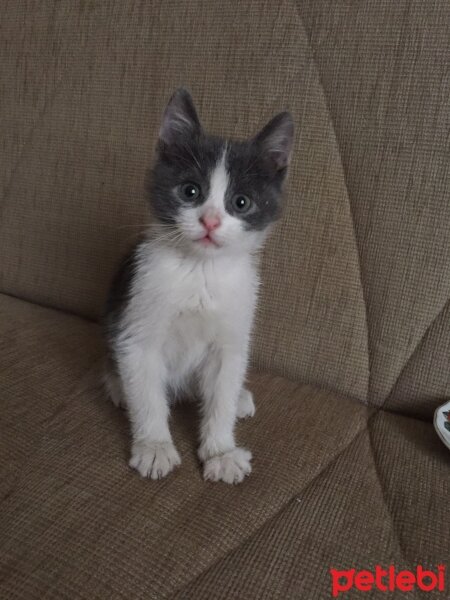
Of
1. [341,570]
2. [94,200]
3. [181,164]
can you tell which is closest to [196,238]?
[181,164]

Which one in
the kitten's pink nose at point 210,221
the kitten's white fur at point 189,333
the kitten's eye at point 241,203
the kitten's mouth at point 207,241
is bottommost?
the kitten's white fur at point 189,333

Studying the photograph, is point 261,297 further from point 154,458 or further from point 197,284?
point 154,458

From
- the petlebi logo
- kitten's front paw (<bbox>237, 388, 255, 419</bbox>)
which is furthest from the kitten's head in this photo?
the petlebi logo

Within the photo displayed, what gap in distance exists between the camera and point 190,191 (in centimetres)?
98

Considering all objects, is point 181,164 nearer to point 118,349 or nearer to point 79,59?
point 118,349

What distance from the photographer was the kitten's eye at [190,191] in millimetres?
971

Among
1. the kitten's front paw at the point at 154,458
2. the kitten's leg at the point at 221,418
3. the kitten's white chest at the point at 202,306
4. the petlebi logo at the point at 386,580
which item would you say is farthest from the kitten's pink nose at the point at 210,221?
the petlebi logo at the point at 386,580

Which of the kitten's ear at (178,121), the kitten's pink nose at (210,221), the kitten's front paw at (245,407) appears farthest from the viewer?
the kitten's front paw at (245,407)

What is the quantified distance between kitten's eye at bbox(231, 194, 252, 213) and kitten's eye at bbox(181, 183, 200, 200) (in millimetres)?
73

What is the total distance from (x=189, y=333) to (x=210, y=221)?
0.26 meters

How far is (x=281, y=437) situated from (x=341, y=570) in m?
0.36

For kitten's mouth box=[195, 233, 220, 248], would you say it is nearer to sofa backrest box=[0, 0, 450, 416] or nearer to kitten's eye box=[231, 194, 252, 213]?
kitten's eye box=[231, 194, 252, 213]

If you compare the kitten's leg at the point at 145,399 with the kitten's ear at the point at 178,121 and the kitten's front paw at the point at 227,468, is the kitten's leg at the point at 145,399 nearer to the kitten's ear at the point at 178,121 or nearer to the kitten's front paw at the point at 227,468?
the kitten's front paw at the point at 227,468

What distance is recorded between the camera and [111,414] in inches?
44.6
